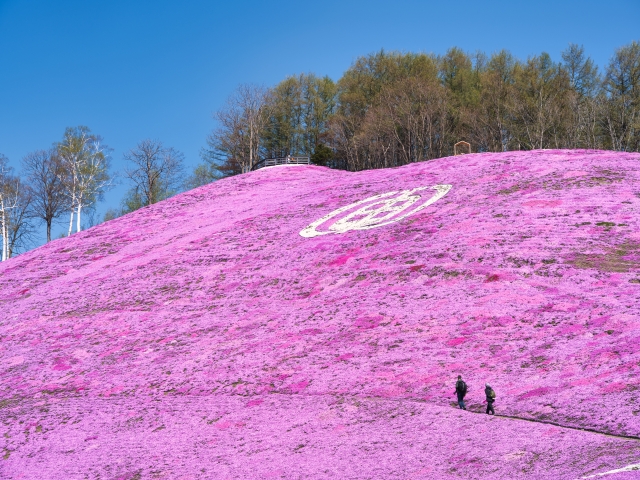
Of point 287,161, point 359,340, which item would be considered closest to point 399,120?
point 287,161

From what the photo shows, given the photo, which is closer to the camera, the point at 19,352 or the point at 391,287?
the point at 391,287

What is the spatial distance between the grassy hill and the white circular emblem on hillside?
11cm

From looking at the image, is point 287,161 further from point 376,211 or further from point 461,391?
point 461,391

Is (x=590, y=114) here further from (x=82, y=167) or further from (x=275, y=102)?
(x=82, y=167)

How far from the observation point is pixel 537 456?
9.18 m

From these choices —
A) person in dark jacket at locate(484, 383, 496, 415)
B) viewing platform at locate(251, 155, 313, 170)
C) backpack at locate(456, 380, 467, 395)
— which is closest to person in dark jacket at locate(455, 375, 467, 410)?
backpack at locate(456, 380, 467, 395)

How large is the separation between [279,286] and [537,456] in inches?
431

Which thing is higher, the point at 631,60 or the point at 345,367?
the point at 631,60

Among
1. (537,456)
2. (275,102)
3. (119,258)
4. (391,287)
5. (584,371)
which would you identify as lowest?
(537,456)

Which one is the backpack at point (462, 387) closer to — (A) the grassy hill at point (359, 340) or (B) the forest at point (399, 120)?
(A) the grassy hill at point (359, 340)

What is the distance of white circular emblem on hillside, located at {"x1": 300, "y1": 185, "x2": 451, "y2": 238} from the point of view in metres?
22.4

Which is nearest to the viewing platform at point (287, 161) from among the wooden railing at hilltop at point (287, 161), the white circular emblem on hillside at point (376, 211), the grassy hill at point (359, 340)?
the wooden railing at hilltop at point (287, 161)

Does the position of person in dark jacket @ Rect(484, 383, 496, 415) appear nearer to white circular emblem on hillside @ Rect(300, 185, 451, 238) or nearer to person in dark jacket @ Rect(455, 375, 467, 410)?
person in dark jacket @ Rect(455, 375, 467, 410)

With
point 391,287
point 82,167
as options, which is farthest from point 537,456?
point 82,167
